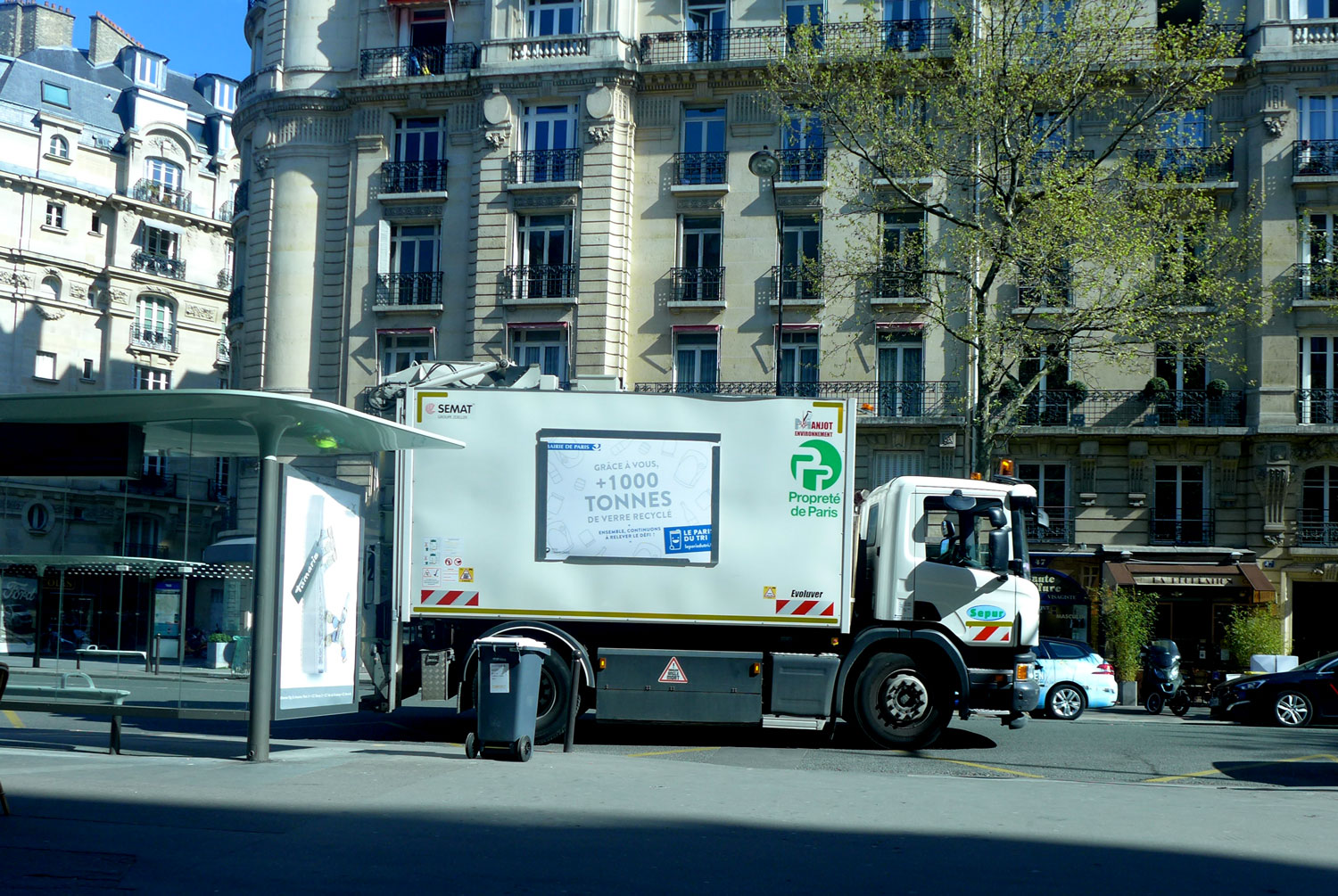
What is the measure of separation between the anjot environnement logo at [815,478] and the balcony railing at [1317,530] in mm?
22088

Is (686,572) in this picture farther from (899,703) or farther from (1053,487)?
(1053,487)

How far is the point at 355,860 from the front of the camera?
7344mm

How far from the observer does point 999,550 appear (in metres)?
14.0

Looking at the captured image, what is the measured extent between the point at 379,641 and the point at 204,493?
2.62 meters

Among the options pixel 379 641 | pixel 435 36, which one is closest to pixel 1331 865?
pixel 379 641

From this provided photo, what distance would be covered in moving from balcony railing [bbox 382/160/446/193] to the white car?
20.5 meters

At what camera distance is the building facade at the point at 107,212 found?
55.3 metres

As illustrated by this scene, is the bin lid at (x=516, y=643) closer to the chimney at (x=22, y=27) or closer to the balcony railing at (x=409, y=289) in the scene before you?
the balcony railing at (x=409, y=289)

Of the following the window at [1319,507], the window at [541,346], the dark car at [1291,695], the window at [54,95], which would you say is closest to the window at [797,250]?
the window at [541,346]

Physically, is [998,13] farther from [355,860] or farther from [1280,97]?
[355,860]

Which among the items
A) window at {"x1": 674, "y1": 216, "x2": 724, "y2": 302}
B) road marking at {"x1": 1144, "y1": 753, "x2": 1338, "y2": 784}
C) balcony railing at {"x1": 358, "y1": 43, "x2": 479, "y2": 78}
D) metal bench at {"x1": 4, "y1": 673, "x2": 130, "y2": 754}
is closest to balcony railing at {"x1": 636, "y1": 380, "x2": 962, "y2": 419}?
window at {"x1": 674, "y1": 216, "x2": 724, "y2": 302}

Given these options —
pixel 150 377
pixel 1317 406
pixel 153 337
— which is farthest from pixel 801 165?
pixel 153 337

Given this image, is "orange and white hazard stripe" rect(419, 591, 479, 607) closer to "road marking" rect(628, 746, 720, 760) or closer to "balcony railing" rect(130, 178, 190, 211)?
"road marking" rect(628, 746, 720, 760)

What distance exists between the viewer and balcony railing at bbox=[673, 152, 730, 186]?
34.2 m
